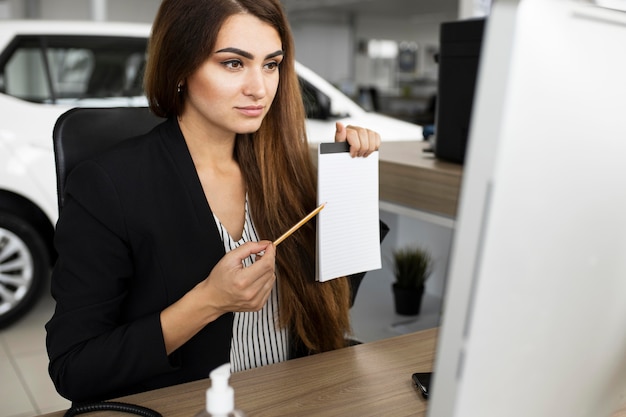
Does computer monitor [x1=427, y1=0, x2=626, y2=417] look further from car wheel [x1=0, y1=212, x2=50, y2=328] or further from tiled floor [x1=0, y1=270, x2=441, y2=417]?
car wheel [x1=0, y1=212, x2=50, y2=328]

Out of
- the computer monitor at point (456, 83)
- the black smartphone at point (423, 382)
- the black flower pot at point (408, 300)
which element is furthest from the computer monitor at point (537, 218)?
the black flower pot at point (408, 300)

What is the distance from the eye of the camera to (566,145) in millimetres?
421

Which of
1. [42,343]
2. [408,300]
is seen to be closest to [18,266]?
[42,343]

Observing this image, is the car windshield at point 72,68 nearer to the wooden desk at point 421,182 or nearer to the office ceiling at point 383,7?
the wooden desk at point 421,182

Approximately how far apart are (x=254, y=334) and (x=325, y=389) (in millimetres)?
354

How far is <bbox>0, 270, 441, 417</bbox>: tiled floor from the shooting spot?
7.14ft

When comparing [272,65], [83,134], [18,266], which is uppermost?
[272,65]

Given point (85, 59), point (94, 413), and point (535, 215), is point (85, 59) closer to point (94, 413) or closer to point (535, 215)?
point (94, 413)

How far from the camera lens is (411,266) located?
2.30 meters

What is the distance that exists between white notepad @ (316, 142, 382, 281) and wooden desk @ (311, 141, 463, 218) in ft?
1.70

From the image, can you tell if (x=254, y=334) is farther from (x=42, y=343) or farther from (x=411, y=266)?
(x=42, y=343)

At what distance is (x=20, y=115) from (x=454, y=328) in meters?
3.10

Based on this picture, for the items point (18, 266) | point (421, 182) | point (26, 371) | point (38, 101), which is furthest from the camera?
point (38, 101)

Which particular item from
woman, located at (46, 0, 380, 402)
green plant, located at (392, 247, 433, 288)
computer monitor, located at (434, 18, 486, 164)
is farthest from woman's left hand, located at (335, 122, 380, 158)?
green plant, located at (392, 247, 433, 288)
